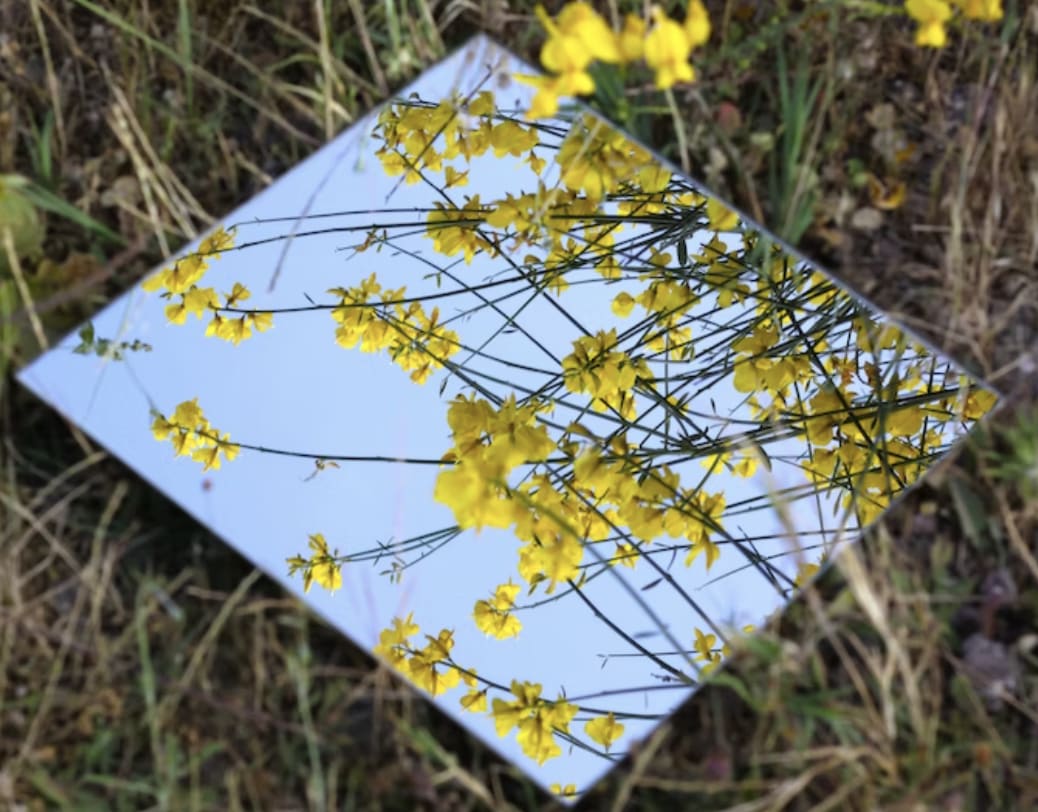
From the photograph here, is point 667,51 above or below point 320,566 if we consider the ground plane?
above

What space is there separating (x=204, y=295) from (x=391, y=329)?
0.24m

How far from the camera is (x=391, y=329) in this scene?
5.27 feet

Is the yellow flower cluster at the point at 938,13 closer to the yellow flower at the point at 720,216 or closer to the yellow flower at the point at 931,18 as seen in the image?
the yellow flower at the point at 931,18

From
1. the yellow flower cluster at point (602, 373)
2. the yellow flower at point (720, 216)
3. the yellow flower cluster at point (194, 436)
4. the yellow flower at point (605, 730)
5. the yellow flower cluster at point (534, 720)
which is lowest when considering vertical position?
the yellow flower at point (605, 730)

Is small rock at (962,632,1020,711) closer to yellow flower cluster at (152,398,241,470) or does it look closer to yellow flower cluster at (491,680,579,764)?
yellow flower cluster at (491,680,579,764)

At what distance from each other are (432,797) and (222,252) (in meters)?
0.69

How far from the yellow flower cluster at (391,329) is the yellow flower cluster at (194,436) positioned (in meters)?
0.20

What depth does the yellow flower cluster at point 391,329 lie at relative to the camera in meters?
1.60

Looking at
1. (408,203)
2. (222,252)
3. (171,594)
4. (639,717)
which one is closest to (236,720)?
(171,594)

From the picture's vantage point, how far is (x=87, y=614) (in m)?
1.33

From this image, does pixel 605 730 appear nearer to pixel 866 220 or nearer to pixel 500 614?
pixel 500 614

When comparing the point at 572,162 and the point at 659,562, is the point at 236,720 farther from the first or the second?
the point at 572,162

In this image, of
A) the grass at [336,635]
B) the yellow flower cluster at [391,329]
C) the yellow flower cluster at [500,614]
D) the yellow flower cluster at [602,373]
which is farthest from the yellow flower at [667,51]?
the yellow flower cluster at [500,614]

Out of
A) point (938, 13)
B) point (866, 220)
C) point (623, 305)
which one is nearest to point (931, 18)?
point (938, 13)
